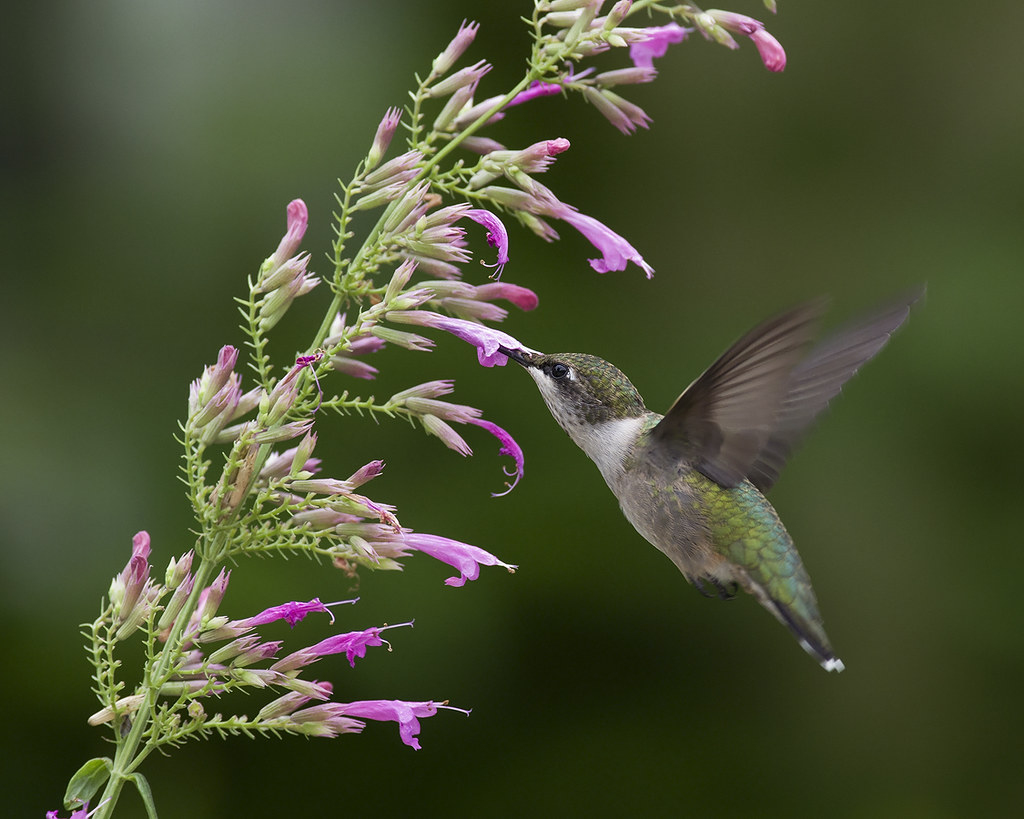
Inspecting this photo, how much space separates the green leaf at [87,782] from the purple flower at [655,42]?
166 centimetres

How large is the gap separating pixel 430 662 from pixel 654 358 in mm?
1902

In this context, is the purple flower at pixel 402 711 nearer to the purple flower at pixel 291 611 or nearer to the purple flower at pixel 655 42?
the purple flower at pixel 291 611

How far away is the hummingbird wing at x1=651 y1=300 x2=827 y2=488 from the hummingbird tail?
0.30 m

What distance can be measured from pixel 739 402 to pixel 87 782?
4.58 feet

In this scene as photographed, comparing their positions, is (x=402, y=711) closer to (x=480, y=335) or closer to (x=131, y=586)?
(x=131, y=586)

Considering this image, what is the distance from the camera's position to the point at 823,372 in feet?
7.58

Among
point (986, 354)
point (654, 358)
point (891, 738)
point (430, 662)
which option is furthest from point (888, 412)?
point (430, 662)

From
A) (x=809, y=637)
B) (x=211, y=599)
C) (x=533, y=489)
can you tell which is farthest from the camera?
(x=533, y=489)

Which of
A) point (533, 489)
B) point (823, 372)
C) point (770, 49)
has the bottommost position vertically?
point (533, 489)

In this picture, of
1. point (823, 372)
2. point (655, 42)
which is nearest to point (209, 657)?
point (823, 372)

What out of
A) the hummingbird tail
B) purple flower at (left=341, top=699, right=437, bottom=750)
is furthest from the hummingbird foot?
purple flower at (left=341, top=699, right=437, bottom=750)

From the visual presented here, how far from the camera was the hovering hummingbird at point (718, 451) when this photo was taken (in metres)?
2.24

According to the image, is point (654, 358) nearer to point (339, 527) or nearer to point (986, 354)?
point (986, 354)

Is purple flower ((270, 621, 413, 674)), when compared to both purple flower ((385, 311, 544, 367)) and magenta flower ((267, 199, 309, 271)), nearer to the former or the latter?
purple flower ((385, 311, 544, 367))
